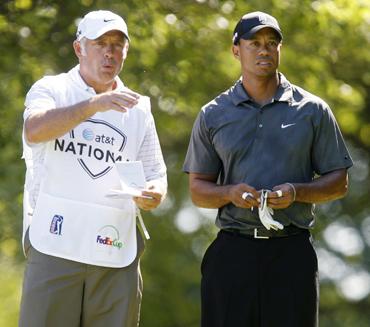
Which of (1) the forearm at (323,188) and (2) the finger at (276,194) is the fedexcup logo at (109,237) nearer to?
(2) the finger at (276,194)

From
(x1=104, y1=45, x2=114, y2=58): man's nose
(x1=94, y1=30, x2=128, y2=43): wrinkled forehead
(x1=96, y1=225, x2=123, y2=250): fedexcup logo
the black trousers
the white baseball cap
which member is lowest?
the black trousers

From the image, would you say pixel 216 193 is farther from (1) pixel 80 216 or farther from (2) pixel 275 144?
(1) pixel 80 216

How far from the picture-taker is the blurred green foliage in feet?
32.1

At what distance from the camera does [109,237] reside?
196 inches

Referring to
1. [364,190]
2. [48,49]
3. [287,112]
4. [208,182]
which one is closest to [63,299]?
[208,182]

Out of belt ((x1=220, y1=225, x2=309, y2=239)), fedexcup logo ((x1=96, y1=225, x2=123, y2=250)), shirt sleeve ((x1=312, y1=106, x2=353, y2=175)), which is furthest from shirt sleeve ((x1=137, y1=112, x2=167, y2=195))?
shirt sleeve ((x1=312, y1=106, x2=353, y2=175))

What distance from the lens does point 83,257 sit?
4.93 m

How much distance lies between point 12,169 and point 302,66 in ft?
9.21

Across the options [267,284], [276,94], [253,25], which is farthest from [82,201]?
[253,25]

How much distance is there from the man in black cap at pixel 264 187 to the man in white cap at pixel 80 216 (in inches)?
13.6

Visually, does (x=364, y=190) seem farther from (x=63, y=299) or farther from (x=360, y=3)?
(x=63, y=299)

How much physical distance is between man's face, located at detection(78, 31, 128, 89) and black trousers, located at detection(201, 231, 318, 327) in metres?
0.95

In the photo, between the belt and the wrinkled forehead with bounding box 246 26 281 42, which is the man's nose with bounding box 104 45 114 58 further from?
the belt

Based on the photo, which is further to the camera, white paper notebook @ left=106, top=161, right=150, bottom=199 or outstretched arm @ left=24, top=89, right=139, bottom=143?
white paper notebook @ left=106, top=161, right=150, bottom=199
